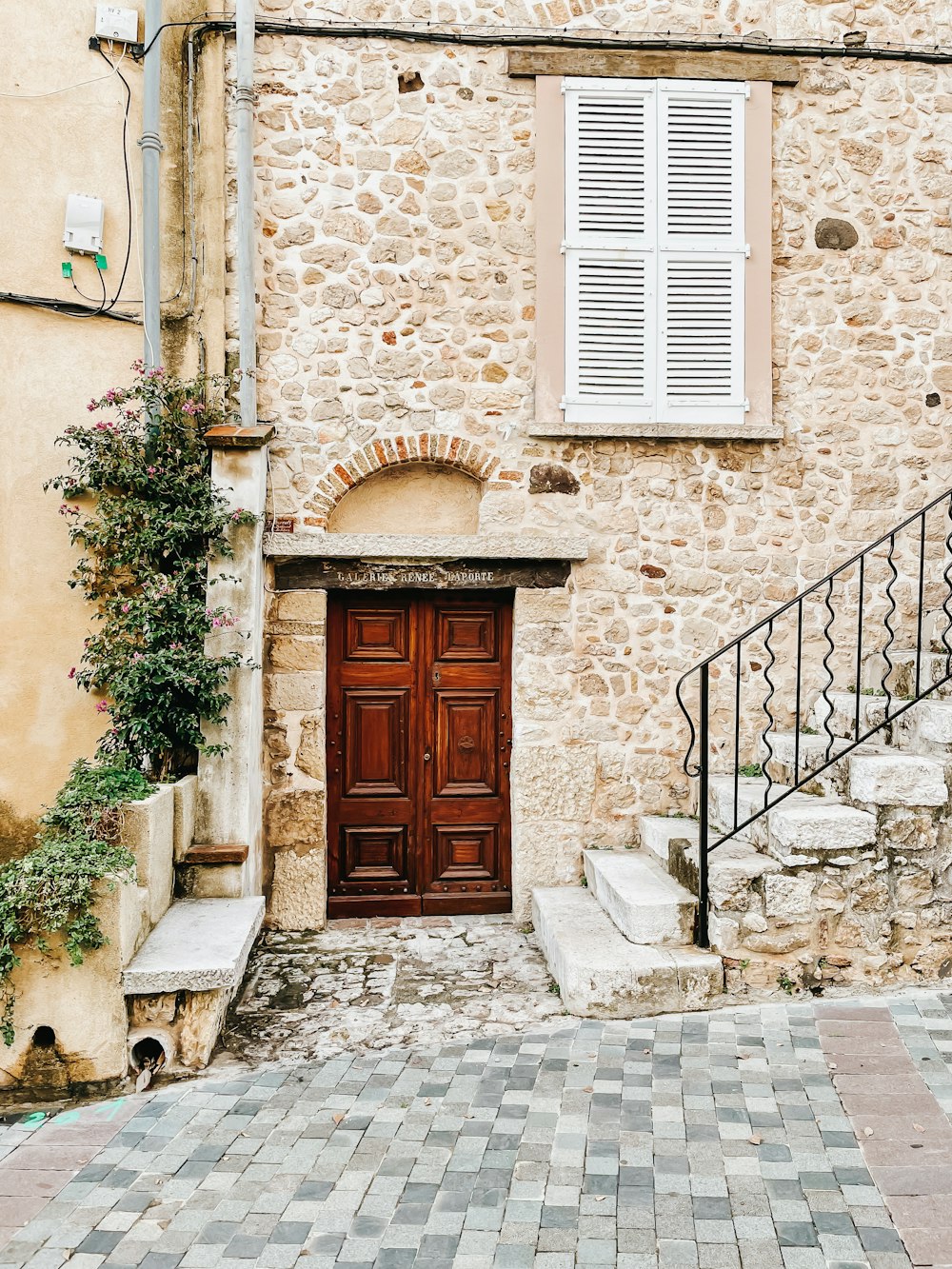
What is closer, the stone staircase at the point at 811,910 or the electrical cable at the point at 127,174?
the stone staircase at the point at 811,910

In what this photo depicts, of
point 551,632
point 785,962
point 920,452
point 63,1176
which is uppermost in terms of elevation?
point 920,452

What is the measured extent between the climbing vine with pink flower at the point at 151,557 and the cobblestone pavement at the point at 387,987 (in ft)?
4.21

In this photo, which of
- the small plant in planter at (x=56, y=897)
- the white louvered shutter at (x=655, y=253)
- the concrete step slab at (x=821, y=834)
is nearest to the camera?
the small plant in planter at (x=56, y=897)

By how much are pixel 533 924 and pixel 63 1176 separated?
10.0 ft

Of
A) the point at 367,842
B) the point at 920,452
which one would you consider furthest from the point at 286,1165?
the point at 920,452

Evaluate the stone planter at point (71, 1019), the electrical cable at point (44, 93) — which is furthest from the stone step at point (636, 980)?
the electrical cable at point (44, 93)

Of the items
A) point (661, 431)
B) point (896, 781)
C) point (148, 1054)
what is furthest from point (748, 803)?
point (148, 1054)

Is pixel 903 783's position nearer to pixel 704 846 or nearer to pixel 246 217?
pixel 704 846

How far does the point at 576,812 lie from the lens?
19.5 feet

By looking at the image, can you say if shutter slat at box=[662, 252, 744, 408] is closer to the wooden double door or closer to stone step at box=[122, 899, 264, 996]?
the wooden double door

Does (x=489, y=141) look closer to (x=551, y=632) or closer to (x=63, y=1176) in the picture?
(x=551, y=632)

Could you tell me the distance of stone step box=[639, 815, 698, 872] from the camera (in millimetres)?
5367

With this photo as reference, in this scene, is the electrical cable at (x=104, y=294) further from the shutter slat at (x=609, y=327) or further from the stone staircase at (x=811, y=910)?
the stone staircase at (x=811, y=910)

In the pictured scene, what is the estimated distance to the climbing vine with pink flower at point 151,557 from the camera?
5.07 metres
